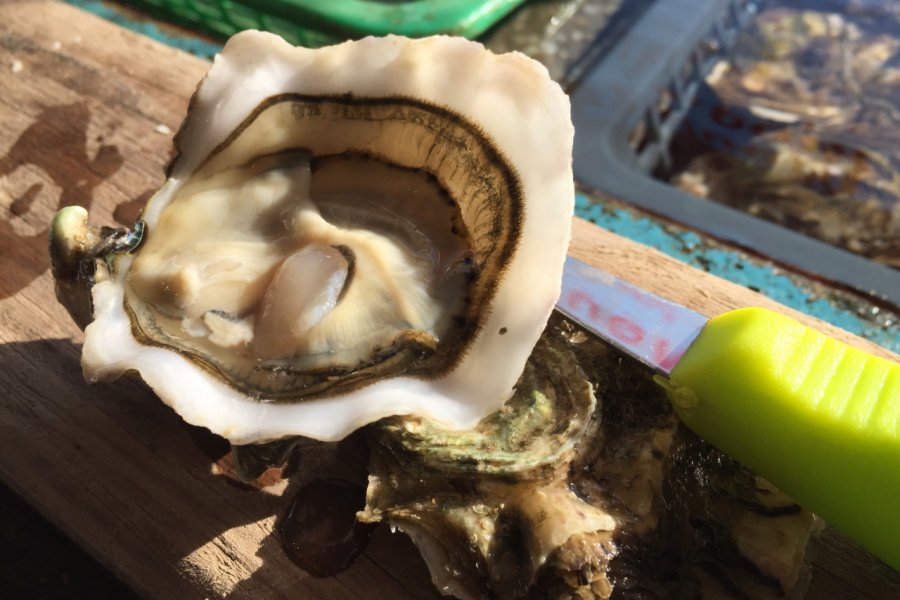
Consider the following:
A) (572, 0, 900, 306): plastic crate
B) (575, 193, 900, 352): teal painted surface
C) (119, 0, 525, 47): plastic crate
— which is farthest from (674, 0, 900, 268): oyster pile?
(119, 0, 525, 47): plastic crate

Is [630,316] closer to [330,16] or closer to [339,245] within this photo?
[339,245]

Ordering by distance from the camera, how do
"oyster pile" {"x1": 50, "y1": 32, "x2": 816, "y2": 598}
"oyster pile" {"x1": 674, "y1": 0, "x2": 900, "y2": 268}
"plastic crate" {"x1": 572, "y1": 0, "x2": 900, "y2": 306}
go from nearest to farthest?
"oyster pile" {"x1": 50, "y1": 32, "x2": 816, "y2": 598} < "plastic crate" {"x1": 572, "y1": 0, "x2": 900, "y2": 306} < "oyster pile" {"x1": 674, "y1": 0, "x2": 900, "y2": 268}

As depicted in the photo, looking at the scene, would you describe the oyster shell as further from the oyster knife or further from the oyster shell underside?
the oyster knife

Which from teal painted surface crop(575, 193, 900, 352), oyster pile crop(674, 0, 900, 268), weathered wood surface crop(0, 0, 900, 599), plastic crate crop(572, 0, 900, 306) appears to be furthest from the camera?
oyster pile crop(674, 0, 900, 268)

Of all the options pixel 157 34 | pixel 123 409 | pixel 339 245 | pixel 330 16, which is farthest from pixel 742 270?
pixel 157 34

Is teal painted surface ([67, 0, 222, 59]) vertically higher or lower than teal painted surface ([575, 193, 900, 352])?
higher

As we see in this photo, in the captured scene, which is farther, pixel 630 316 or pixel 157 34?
pixel 157 34

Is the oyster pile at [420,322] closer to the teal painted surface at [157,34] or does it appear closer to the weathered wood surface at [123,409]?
the weathered wood surface at [123,409]
